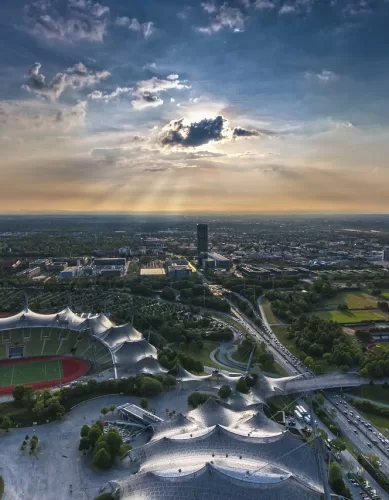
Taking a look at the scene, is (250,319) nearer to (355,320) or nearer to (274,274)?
(355,320)

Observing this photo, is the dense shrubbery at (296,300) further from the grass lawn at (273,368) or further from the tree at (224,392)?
the tree at (224,392)

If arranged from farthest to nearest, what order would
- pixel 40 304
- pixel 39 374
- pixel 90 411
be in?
pixel 40 304 → pixel 39 374 → pixel 90 411

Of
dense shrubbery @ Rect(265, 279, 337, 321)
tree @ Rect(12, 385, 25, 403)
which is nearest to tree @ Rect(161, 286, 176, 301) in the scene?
dense shrubbery @ Rect(265, 279, 337, 321)

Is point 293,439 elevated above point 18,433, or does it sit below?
above

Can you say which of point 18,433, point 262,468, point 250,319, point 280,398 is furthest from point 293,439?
point 250,319

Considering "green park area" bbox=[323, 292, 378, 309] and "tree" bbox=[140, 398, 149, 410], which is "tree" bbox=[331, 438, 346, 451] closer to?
"tree" bbox=[140, 398, 149, 410]

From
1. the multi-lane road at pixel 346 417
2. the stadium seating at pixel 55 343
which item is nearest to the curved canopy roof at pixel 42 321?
the stadium seating at pixel 55 343
